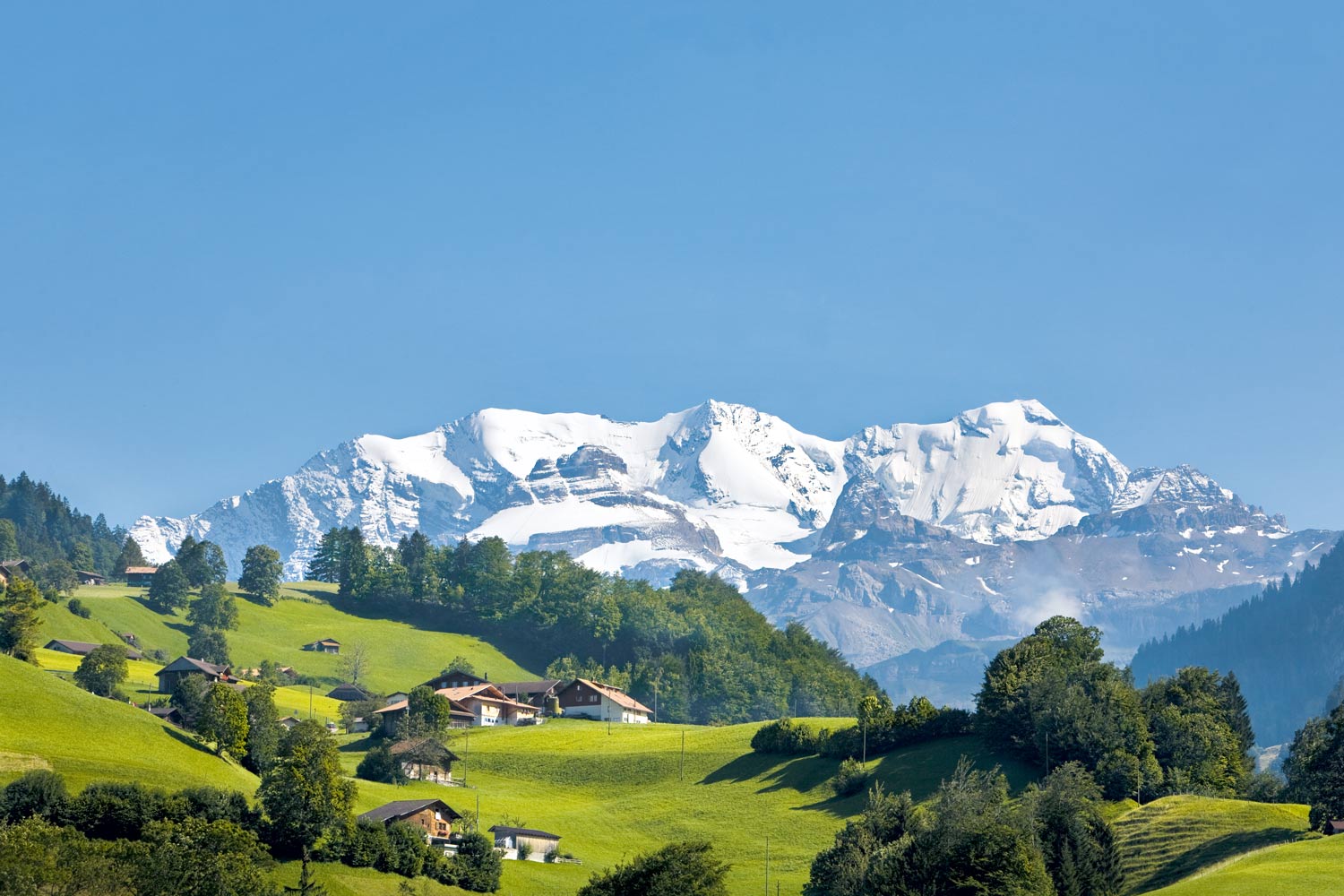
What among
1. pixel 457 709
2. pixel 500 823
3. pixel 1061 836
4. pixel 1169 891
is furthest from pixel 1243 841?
pixel 457 709

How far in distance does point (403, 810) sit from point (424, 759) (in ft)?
→ 90.7

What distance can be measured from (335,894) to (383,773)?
41726 millimetres

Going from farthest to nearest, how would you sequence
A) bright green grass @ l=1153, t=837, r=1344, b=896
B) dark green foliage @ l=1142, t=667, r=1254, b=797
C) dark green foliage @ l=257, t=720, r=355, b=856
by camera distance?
dark green foliage @ l=1142, t=667, r=1254, b=797
dark green foliage @ l=257, t=720, r=355, b=856
bright green grass @ l=1153, t=837, r=1344, b=896

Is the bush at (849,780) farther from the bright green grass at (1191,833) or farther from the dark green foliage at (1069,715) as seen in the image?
the bright green grass at (1191,833)

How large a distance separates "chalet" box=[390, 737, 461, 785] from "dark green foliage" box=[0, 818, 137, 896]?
53172mm

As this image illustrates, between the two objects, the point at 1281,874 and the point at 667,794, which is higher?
the point at 667,794

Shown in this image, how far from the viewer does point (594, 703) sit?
194375 mm

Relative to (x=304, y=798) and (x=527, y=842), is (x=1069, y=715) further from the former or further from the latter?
(x=304, y=798)

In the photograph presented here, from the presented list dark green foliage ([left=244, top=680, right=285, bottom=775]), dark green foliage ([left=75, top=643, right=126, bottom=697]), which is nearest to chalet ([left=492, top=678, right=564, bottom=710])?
dark green foliage ([left=75, top=643, right=126, bottom=697])

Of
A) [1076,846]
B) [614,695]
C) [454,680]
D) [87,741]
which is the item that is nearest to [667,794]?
[87,741]

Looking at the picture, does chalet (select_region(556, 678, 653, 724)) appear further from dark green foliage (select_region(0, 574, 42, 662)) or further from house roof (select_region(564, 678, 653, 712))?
dark green foliage (select_region(0, 574, 42, 662))

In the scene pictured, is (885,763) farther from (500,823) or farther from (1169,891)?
(1169,891)

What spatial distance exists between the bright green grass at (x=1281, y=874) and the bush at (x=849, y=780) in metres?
42.6

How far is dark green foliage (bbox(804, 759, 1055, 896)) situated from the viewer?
79.8 metres
